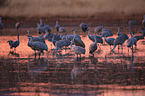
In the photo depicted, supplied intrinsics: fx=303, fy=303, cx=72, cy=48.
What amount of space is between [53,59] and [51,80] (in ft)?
13.4

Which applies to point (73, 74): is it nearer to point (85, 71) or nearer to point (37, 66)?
point (85, 71)

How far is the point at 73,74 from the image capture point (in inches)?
410

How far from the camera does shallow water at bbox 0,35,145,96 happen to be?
835 centimetres

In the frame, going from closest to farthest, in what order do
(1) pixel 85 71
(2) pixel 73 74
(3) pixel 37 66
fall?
(2) pixel 73 74, (1) pixel 85 71, (3) pixel 37 66

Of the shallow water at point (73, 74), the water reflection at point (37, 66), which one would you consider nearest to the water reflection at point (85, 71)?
the shallow water at point (73, 74)

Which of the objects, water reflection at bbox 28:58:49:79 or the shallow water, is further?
water reflection at bbox 28:58:49:79

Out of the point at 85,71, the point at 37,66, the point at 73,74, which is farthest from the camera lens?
the point at 37,66

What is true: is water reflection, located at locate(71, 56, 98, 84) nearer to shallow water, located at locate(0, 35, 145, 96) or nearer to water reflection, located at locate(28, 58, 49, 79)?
shallow water, located at locate(0, 35, 145, 96)

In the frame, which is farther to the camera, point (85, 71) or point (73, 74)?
point (85, 71)

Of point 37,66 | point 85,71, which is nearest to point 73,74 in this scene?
point 85,71

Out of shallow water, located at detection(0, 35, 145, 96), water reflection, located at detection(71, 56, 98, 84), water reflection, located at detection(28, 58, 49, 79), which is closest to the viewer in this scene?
shallow water, located at detection(0, 35, 145, 96)

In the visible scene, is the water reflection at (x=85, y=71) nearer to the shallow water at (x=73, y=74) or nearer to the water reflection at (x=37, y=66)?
the shallow water at (x=73, y=74)

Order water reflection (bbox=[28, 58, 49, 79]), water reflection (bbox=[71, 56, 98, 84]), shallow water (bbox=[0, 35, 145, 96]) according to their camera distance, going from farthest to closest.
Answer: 1. water reflection (bbox=[28, 58, 49, 79])
2. water reflection (bbox=[71, 56, 98, 84])
3. shallow water (bbox=[0, 35, 145, 96])

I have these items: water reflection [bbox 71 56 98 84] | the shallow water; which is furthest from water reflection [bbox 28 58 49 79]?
water reflection [bbox 71 56 98 84]
